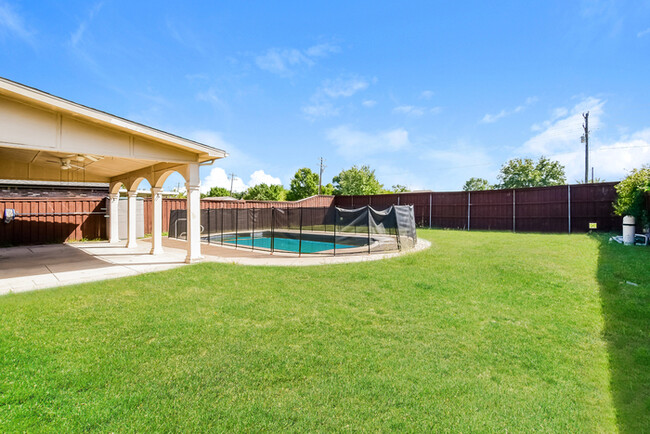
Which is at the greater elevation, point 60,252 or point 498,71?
point 498,71

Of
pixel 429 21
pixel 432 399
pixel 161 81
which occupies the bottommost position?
pixel 432 399

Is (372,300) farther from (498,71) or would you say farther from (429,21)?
(498,71)

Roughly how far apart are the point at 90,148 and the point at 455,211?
1835 cm

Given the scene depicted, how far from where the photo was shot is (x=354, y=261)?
7.54m

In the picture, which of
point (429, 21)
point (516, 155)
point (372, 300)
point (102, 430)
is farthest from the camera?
point (516, 155)

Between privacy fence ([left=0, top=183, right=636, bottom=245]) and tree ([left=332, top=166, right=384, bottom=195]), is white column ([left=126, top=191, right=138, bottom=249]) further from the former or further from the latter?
tree ([left=332, top=166, right=384, bottom=195])

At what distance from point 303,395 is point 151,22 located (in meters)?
11.2

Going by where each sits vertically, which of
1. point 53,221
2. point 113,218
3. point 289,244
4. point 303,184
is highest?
point 303,184

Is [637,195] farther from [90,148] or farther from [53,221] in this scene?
[53,221]

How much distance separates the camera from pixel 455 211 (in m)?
18.7

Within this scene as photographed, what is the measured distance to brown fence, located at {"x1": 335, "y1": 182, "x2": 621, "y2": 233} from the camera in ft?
45.5

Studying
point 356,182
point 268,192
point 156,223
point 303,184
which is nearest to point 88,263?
point 156,223

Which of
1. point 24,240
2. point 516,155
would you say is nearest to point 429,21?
point 24,240

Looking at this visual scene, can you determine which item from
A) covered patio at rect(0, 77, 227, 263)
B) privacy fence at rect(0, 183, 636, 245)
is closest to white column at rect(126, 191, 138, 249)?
covered patio at rect(0, 77, 227, 263)
